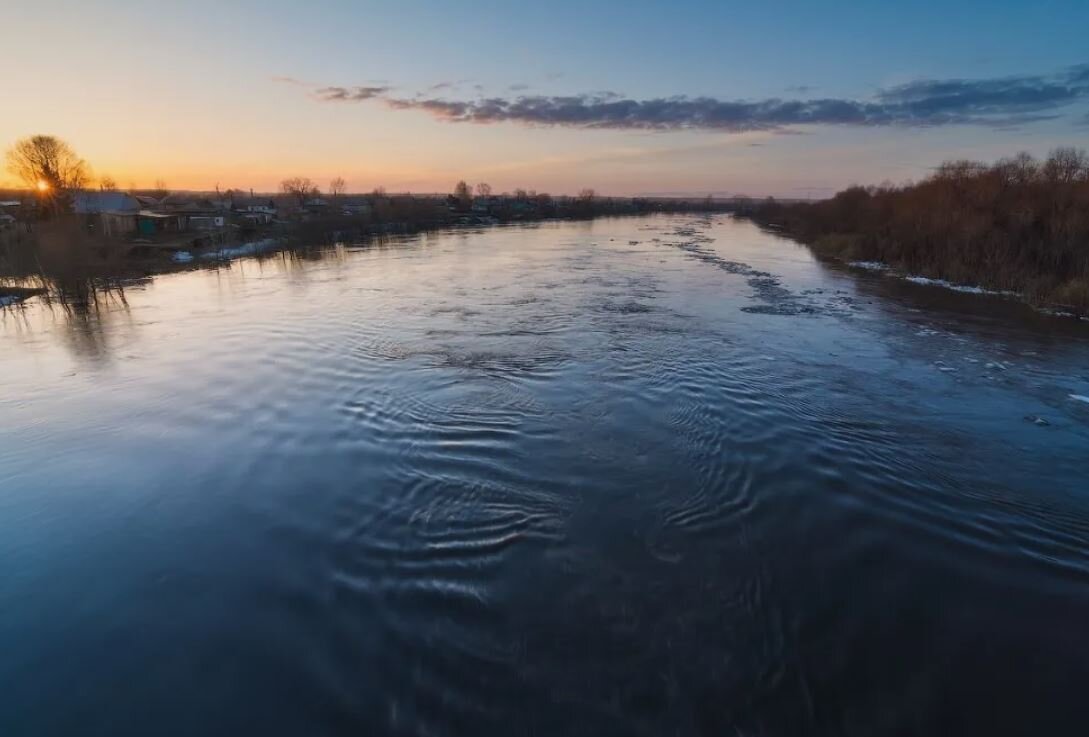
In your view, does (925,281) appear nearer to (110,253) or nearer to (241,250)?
(110,253)

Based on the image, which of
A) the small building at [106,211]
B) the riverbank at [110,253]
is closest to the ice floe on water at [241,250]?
the riverbank at [110,253]

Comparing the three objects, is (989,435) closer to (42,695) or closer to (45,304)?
(42,695)

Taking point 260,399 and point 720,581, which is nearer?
point 720,581

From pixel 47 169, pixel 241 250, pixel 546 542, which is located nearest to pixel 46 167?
→ pixel 47 169

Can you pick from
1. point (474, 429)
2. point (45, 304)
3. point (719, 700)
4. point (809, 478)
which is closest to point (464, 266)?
point (45, 304)

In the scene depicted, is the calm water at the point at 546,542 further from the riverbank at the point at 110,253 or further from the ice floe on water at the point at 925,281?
the riverbank at the point at 110,253

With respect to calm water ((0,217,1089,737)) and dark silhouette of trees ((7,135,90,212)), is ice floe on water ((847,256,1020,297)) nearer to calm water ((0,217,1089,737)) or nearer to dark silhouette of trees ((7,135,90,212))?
calm water ((0,217,1089,737))

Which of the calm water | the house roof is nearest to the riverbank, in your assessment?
the house roof
